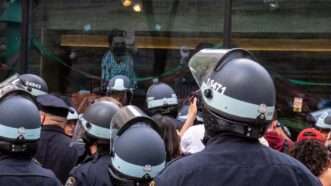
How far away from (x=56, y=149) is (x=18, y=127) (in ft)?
4.88

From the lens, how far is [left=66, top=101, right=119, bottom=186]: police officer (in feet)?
13.8

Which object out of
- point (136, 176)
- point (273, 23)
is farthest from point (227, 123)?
point (273, 23)

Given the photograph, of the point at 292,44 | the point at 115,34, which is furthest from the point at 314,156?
the point at 115,34

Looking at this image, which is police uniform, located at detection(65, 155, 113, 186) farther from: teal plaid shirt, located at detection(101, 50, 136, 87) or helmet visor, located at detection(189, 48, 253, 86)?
teal plaid shirt, located at detection(101, 50, 136, 87)

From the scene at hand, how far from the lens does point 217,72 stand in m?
2.85

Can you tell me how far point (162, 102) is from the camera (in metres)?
6.72

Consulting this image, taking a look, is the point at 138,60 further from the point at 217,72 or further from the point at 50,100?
the point at 217,72

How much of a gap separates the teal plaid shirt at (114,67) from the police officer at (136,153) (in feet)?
20.5

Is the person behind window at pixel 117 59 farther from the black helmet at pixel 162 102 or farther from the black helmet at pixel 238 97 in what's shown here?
the black helmet at pixel 238 97

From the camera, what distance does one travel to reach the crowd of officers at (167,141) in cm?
270

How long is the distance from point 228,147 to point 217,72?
316mm

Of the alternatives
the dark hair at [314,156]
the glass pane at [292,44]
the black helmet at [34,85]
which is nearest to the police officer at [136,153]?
the dark hair at [314,156]

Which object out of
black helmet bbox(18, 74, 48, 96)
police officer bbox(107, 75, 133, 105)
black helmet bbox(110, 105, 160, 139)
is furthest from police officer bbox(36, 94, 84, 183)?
police officer bbox(107, 75, 133, 105)

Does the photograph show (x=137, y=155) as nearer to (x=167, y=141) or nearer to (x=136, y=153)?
(x=136, y=153)
